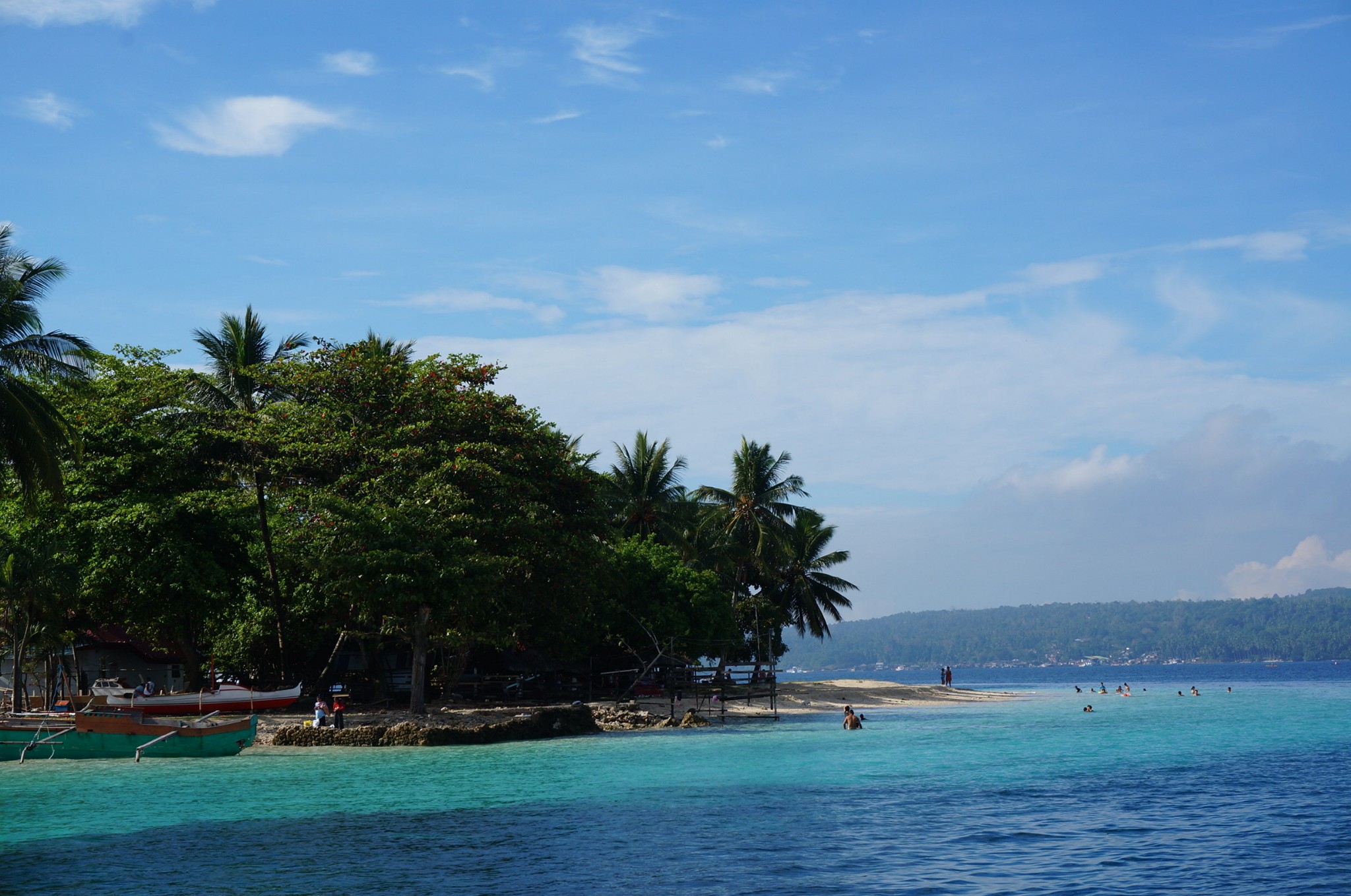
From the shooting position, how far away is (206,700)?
3681 cm

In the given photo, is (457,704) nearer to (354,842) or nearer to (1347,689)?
(354,842)

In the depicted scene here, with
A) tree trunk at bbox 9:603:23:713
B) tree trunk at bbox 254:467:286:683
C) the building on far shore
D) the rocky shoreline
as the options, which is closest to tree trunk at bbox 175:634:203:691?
tree trunk at bbox 254:467:286:683

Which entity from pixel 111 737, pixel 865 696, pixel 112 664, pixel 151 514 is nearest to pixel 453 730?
pixel 111 737

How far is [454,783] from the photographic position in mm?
23453

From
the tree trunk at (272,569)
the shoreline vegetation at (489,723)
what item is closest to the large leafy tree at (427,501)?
the tree trunk at (272,569)

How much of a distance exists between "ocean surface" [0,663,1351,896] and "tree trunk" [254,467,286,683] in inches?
355

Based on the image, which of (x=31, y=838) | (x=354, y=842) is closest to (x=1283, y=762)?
(x=354, y=842)

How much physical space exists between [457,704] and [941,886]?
31.0 m

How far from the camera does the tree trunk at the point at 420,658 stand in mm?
33906

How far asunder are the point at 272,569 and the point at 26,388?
15795mm

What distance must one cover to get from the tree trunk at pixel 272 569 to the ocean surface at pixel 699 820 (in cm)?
900

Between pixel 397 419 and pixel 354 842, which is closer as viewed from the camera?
pixel 354 842

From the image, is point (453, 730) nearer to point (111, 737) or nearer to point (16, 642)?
point (111, 737)

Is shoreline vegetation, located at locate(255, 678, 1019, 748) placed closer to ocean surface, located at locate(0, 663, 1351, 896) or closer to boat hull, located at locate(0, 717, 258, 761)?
ocean surface, located at locate(0, 663, 1351, 896)
